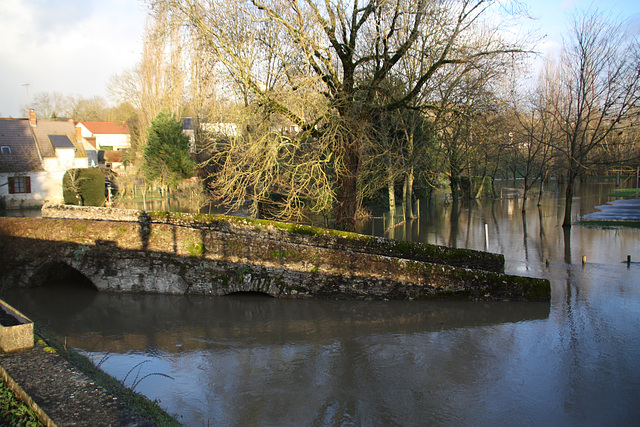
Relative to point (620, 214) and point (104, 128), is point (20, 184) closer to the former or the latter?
point (620, 214)

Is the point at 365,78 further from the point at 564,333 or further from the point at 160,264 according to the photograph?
the point at 564,333

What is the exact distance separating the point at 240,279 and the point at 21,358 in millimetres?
6148

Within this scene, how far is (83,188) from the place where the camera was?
96.0 ft

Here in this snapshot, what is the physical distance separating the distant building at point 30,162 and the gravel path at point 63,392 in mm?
32780

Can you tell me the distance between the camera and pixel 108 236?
12.0 meters

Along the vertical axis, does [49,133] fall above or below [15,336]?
above

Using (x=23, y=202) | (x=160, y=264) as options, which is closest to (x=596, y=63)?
(x=160, y=264)

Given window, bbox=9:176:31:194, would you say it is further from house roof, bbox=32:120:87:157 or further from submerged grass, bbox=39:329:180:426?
submerged grass, bbox=39:329:180:426

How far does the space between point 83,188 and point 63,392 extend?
2767cm

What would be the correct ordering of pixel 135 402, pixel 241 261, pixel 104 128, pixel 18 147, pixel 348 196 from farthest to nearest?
pixel 104 128, pixel 18 147, pixel 348 196, pixel 241 261, pixel 135 402

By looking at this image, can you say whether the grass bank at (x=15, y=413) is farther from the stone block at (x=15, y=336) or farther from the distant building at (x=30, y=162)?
the distant building at (x=30, y=162)

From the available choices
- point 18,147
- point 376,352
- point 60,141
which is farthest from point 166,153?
point 376,352

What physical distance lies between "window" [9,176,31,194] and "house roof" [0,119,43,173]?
68 cm

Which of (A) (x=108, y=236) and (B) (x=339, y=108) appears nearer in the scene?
(A) (x=108, y=236)
